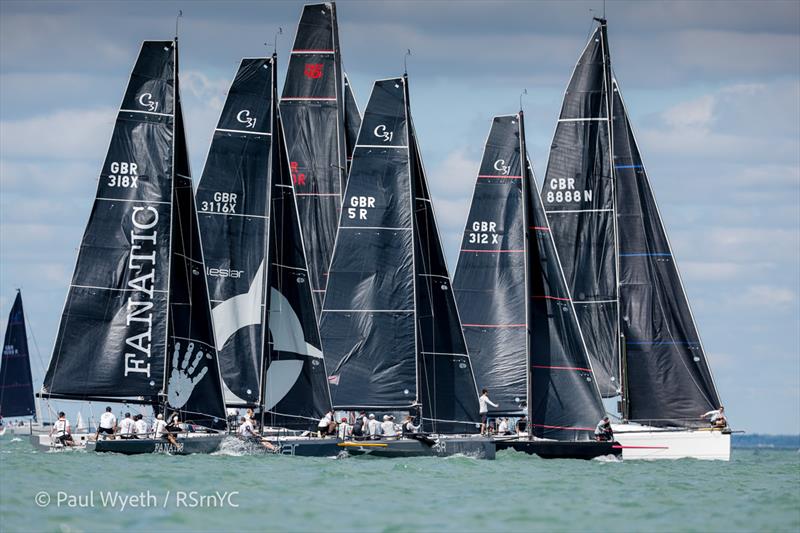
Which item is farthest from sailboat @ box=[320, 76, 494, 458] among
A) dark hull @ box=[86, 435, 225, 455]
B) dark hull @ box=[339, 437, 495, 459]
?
dark hull @ box=[86, 435, 225, 455]

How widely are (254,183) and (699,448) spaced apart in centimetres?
1709

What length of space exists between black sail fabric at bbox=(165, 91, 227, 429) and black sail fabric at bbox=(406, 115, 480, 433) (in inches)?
243

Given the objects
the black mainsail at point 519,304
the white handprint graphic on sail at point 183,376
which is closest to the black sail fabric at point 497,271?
the black mainsail at point 519,304

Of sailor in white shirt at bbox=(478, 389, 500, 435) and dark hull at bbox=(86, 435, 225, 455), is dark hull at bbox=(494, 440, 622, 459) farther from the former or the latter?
dark hull at bbox=(86, 435, 225, 455)

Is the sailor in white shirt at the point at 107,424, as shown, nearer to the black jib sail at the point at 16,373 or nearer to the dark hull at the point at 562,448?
the dark hull at the point at 562,448

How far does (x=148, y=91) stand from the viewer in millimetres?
48156

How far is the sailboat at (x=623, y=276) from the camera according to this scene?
5653cm

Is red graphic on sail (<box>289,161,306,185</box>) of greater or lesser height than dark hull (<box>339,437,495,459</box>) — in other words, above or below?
above

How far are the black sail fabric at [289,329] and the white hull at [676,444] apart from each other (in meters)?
11.2

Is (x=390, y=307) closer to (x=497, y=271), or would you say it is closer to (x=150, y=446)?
(x=497, y=271)

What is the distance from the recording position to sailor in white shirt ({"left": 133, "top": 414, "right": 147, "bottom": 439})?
153 feet

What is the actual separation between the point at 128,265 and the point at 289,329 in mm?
5691

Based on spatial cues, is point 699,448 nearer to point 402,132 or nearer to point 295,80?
Answer: point 402,132

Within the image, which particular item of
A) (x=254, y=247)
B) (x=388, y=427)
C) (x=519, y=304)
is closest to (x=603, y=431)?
(x=519, y=304)
